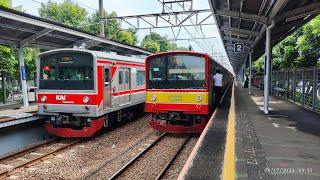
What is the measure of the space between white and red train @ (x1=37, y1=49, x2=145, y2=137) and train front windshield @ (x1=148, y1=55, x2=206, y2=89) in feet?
5.35

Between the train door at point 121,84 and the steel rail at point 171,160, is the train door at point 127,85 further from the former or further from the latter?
the steel rail at point 171,160

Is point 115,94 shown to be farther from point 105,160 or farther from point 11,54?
point 11,54

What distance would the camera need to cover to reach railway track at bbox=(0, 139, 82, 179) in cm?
875

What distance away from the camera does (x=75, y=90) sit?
11.5 m


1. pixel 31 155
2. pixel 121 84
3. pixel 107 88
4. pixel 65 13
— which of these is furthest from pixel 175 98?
pixel 65 13

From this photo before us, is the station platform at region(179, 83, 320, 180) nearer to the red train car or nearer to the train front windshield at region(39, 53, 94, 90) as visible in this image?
the red train car

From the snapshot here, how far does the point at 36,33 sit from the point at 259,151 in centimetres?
1141

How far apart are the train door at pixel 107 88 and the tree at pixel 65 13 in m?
45.2

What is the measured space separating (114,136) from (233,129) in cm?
469

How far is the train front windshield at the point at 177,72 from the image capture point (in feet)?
38.2

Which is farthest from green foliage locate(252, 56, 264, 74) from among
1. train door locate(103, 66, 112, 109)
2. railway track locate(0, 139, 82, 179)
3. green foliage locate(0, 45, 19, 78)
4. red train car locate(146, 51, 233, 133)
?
railway track locate(0, 139, 82, 179)

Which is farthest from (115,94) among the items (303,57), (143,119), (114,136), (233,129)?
(303,57)

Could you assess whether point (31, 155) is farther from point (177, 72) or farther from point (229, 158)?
point (229, 158)

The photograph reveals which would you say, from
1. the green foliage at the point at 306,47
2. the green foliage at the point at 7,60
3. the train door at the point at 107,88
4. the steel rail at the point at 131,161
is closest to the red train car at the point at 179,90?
the steel rail at the point at 131,161
